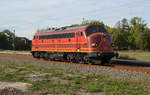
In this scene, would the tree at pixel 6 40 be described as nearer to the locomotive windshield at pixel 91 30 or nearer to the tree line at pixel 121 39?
the tree line at pixel 121 39

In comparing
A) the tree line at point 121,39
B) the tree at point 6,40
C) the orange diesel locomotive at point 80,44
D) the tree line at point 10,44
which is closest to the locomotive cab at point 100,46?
the orange diesel locomotive at point 80,44

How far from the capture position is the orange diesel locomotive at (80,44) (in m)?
17.5

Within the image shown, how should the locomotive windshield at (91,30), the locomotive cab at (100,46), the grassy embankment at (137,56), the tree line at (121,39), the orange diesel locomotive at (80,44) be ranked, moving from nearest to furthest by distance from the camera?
the locomotive cab at (100,46) < the orange diesel locomotive at (80,44) < the locomotive windshield at (91,30) < the grassy embankment at (137,56) < the tree line at (121,39)

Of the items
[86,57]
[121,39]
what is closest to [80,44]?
[86,57]

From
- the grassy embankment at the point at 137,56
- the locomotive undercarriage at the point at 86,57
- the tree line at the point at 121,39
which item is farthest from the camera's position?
the tree line at the point at 121,39

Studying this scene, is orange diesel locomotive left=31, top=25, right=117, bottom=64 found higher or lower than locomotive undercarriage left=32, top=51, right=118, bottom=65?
higher

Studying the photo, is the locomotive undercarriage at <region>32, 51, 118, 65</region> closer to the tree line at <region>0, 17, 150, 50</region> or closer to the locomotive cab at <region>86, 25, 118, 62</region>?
the locomotive cab at <region>86, 25, 118, 62</region>

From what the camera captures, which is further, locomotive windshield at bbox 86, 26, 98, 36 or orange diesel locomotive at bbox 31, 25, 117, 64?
locomotive windshield at bbox 86, 26, 98, 36

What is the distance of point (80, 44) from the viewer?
61.6 feet

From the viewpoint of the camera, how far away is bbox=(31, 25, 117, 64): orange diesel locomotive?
57.4 feet

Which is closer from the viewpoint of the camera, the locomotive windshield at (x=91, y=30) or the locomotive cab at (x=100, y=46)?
the locomotive cab at (x=100, y=46)

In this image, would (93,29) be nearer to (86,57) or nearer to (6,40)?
(86,57)

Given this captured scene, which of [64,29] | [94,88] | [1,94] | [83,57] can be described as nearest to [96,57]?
[83,57]

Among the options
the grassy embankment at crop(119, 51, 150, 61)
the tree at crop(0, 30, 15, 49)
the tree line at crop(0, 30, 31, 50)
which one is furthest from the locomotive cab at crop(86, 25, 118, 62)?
the tree at crop(0, 30, 15, 49)
